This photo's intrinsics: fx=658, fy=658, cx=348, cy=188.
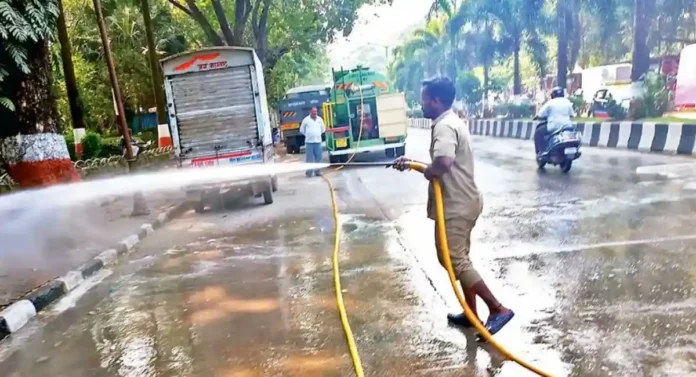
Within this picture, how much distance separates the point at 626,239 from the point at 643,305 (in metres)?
2.20

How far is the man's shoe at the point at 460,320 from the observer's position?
4.57 metres

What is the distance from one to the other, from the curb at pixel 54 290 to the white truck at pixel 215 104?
11.4ft

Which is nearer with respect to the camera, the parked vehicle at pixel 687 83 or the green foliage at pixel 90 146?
the green foliage at pixel 90 146

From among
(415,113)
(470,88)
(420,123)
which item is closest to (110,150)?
(470,88)

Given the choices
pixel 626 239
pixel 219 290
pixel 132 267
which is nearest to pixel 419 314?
pixel 219 290

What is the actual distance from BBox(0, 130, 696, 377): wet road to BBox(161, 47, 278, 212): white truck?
3252mm

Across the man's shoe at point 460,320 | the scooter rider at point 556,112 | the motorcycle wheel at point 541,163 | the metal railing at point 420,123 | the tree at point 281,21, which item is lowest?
the metal railing at point 420,123

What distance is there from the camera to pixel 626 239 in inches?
264

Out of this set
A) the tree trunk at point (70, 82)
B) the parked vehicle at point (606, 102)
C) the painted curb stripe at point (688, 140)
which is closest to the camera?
the painted curb stripe at point (688, 140)

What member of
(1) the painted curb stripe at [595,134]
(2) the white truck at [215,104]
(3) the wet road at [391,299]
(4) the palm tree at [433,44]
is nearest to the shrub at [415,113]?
(4) the palm tree at [433,44]

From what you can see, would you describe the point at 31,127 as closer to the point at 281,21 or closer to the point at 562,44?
the point at 281,21

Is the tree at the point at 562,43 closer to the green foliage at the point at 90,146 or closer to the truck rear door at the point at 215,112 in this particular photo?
the truck rear door at the point at 215,112

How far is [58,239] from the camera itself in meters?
9.28

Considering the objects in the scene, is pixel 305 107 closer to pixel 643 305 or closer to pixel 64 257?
pixel 64 257
